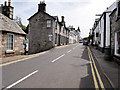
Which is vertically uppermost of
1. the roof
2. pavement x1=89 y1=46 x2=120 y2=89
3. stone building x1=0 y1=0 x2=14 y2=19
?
stone building x1=0 y1=0 x2=14 y2=19

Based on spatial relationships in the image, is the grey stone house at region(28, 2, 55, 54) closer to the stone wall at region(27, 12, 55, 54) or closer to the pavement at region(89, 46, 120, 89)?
the stone wall at region(27, 12, 55, 54)

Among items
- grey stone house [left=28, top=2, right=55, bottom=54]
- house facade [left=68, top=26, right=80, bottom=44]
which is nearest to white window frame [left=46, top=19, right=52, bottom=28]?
grey stone house [left=28, top=2, right=55, bottom=54]

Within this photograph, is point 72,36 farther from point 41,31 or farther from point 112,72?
point 112,72

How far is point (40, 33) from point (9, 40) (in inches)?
630

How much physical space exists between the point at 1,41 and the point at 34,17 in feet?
Answer: 63.0

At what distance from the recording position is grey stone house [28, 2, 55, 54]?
27.3 m

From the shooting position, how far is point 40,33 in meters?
28.4

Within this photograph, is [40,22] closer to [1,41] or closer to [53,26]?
[53,26]

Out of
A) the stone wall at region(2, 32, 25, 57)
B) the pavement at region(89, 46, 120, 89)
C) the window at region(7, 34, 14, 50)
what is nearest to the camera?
the pavement at region(89, 46, 120, 89)

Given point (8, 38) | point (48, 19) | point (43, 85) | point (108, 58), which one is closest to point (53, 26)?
point (48, 19)

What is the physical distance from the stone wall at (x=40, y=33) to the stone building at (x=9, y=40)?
40.3ft

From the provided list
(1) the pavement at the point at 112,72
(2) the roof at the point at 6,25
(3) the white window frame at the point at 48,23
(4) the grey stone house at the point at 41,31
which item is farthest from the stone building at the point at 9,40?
(3) the white window frame at the point at 48,23

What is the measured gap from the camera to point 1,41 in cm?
1139

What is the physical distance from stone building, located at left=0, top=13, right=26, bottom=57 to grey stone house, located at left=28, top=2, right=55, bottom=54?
12.2m
